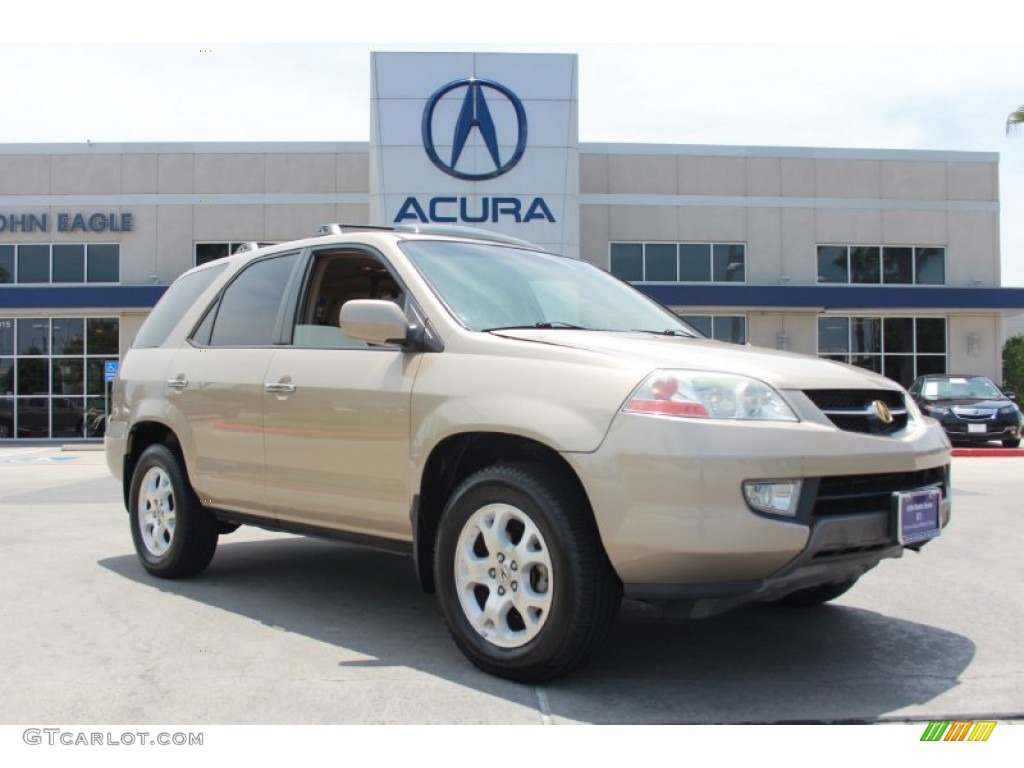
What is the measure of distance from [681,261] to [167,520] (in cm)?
2227

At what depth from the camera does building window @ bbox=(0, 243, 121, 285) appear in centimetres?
2606

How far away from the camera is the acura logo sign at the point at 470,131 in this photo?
22516 millimetres

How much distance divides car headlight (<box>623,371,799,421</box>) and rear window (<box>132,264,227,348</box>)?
341 cm

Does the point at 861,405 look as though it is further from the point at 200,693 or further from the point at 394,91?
the point at 394,91

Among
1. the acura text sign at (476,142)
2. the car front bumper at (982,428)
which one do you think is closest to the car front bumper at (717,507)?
the car front bumper at (982,428)

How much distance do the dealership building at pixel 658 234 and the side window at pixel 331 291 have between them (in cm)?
2032

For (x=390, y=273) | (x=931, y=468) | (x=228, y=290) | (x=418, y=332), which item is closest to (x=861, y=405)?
(x=931, y=468)

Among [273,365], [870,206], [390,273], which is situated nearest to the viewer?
[390,273]

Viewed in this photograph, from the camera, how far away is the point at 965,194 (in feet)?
88.7

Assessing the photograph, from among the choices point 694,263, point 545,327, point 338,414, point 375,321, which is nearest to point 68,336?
point 694,263

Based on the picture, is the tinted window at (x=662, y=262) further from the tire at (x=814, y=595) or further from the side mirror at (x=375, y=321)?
the side mirror at (x=375, y=321)

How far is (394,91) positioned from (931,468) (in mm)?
20871
